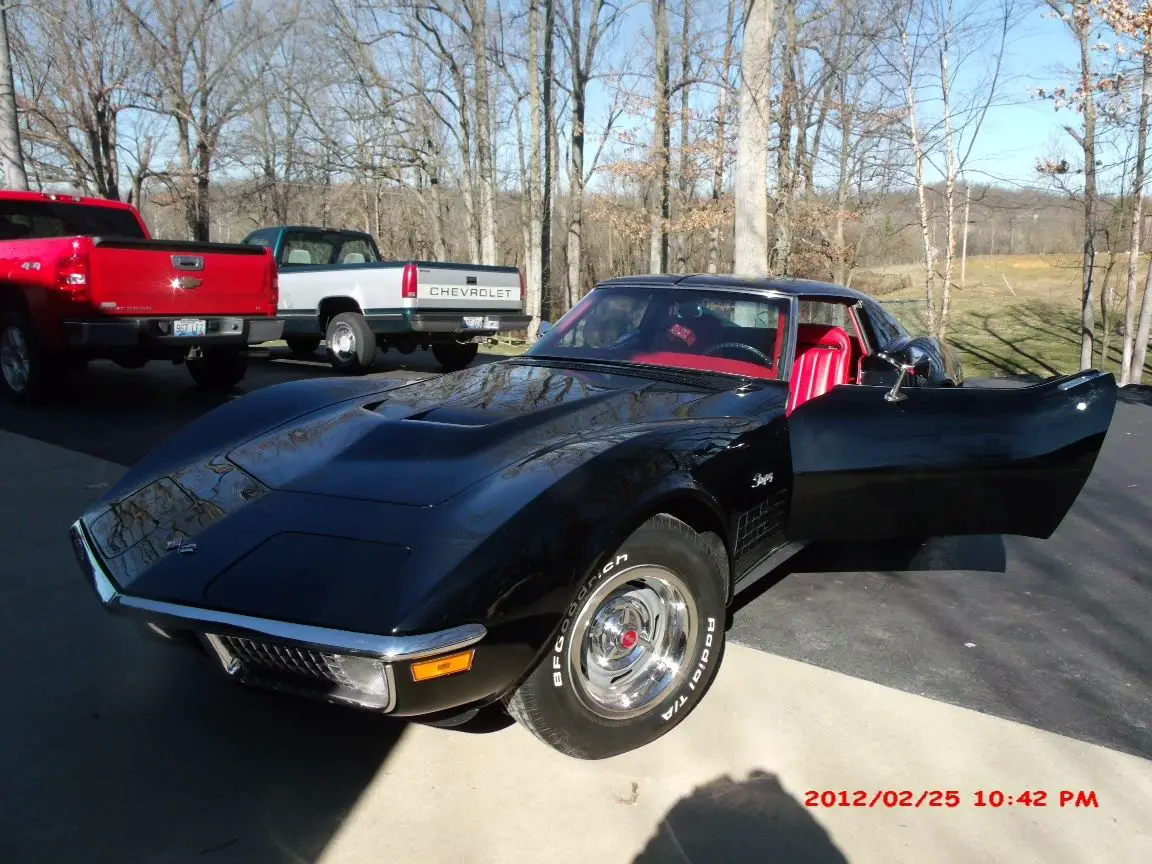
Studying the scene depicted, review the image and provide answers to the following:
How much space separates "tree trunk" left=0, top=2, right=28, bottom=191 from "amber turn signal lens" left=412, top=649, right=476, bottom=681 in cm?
1192

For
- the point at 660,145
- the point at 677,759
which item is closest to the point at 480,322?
the point at 677,759

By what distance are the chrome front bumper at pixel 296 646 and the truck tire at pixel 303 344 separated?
971 cm

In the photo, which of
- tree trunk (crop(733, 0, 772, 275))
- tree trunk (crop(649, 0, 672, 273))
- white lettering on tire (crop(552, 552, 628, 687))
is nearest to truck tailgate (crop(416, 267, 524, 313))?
tree trunk (crop(733, 0, 772, 275))

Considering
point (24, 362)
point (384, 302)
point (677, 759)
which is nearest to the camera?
point (677, 759)

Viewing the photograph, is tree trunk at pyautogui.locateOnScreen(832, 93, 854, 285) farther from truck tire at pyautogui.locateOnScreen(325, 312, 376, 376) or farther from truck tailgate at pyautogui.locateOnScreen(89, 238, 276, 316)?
truck tailgate at pyautogui.locateOnScreen(89, 238, 276, 316)

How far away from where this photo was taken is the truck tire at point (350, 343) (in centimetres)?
1007

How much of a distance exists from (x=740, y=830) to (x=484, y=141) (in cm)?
2230

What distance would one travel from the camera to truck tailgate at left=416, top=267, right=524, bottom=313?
9.92 meters

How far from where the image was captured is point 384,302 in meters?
10.0

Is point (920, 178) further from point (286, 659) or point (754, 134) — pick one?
point (286, 659)

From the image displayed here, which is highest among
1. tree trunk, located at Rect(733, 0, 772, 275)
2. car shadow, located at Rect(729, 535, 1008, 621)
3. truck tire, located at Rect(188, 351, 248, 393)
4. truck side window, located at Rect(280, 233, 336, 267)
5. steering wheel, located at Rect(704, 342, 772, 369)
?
tree trunk, located at Rect(733, 0, 772, 275)

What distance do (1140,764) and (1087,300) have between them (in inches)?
762

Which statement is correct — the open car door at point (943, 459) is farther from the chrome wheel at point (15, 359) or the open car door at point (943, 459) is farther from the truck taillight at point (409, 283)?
the truck taillight at point (409, 283)

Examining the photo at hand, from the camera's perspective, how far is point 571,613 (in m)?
2.23
